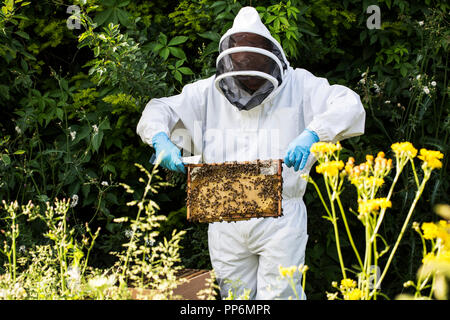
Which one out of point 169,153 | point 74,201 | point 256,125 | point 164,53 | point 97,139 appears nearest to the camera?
point 169,153

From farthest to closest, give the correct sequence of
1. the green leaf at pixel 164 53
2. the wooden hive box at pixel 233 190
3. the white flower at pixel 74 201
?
the green leaf at pixel 164 53 < the white flower at pixel 74 201 < the wooden hive box at pixel 233 190

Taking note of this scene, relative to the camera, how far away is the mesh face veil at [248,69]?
9.61 ft

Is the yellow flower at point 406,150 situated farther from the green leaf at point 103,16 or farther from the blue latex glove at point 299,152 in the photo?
the green leaf at point 103,16

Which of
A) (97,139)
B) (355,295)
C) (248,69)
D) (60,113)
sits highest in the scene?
(248,69)

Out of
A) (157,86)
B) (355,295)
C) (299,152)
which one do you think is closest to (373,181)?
(355,295)

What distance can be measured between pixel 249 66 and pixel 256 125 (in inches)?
13.8

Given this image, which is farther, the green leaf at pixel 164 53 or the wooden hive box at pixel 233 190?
the green leaf at pixel 164 53

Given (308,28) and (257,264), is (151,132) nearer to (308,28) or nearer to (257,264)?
(257,264)

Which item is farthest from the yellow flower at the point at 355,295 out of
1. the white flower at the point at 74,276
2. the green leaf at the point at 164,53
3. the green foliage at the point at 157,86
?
the green leaf at the point at 164,53

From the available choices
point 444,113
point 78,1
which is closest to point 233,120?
point 78,1

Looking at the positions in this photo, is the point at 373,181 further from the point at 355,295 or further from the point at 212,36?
the point at 212,36

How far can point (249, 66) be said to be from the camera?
9.63 feet

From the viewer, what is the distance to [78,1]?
138 inches
